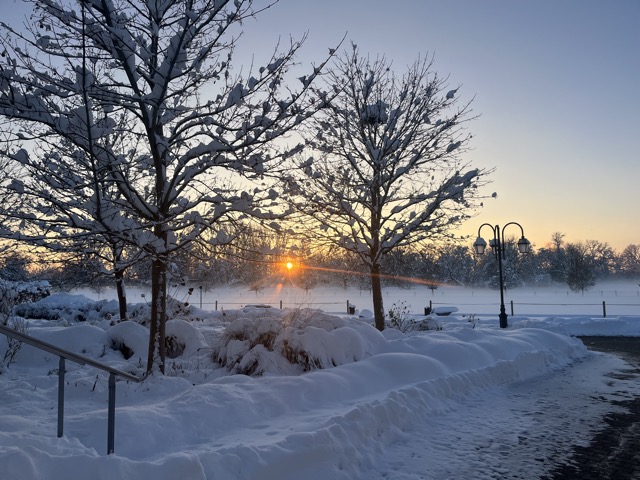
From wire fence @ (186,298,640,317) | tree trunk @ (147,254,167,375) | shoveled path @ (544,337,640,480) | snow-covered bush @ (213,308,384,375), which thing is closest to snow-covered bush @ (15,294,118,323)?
wire fence @ (186,298,640,317)

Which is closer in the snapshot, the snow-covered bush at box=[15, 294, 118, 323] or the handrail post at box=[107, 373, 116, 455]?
the handrail post at box=[107, 373, 116, 455]

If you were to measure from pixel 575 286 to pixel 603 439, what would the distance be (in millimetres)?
75226

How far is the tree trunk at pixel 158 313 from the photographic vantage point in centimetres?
822

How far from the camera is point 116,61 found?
25.3 ft

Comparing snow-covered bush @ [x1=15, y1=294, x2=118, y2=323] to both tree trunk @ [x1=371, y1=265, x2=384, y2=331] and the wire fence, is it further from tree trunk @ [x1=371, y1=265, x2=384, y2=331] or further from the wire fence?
tree trunk @ [x1=371, y1=265, x2=384, y2=331]

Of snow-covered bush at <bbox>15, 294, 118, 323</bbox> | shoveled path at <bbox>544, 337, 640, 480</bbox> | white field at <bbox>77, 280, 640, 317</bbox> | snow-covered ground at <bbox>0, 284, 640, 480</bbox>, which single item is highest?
snow-covered bush at <bbox>15, 294, 118, 323</bbox>

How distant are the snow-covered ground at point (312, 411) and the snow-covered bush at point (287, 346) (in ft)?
0.14

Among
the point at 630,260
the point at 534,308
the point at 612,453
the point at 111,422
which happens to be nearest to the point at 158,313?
the point at 111,422

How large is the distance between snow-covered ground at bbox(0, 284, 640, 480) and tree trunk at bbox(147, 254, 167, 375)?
0.49 metres

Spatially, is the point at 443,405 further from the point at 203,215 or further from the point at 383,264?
the point at 383,264

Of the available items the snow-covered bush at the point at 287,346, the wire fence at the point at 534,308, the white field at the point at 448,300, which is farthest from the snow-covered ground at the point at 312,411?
the wire fence at the point at 534,308

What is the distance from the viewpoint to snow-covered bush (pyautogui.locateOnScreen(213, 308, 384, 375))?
875 centimetres

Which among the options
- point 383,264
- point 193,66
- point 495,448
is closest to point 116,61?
point 193,66

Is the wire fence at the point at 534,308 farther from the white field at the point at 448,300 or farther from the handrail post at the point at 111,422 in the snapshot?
the handrail post at the point at 111,422
